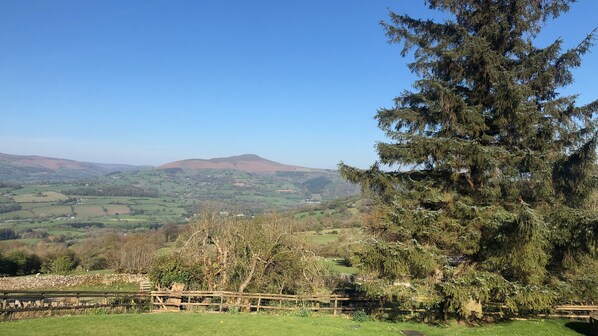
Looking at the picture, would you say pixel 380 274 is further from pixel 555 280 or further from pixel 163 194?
pixel 163 194

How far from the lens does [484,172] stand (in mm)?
14742

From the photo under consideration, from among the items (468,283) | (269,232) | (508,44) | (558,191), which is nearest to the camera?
(468,283)

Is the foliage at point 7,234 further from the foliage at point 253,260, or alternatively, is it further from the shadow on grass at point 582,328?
the shadow on grass at point 582,328

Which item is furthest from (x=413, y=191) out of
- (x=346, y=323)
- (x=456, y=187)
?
(x=346, y=323)

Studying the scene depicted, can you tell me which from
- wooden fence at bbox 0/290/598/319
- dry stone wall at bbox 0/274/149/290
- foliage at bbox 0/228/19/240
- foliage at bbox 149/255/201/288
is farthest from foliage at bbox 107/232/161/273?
foliage at bbox 0/228/19/240

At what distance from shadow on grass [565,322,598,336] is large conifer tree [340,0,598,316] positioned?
1373 millimetres

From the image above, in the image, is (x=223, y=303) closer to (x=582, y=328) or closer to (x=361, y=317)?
(x=361, y=317)

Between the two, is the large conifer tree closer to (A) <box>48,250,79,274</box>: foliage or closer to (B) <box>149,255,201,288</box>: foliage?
(B) <box>149,255,201,288</box>: foliage

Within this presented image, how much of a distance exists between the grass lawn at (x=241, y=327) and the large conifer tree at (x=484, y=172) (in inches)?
53.7

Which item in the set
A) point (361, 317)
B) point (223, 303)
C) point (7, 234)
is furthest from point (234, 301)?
point (7, 234)

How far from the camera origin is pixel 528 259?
1212 centimetres

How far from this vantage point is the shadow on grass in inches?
554

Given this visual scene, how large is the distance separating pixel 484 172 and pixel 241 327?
11.3 meters

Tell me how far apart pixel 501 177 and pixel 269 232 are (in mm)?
15921
